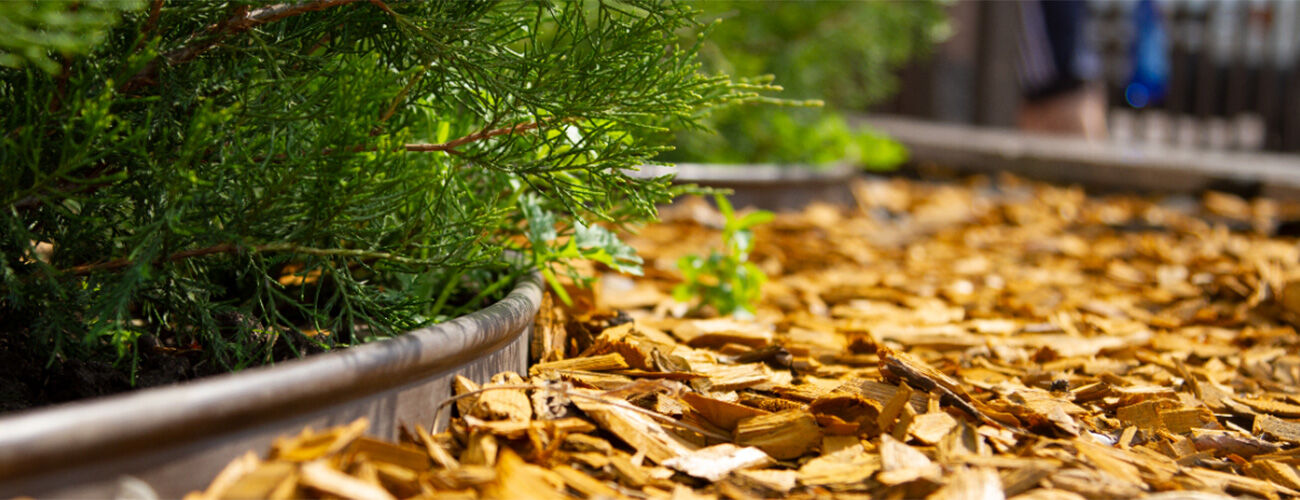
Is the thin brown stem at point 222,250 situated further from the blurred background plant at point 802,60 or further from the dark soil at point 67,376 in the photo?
the blurred background plant at point 802,60

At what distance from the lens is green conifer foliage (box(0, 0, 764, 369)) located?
1.53 meters

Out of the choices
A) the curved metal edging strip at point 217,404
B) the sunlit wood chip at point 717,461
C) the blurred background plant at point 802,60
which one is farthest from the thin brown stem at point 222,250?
the blurred background plant at point 802,60

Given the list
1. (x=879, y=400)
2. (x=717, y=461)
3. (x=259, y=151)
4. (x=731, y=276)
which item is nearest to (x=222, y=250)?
(x=259, y=151)

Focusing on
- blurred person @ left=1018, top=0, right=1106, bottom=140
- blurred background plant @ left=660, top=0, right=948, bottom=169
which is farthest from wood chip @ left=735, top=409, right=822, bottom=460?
blurred person @ left=1018, top=0, right=1106, bottom=140

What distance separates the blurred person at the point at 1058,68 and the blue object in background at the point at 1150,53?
0.89 meters

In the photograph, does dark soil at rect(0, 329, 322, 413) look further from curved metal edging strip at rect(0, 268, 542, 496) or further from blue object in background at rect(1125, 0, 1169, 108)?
blue object in background at rect(1125, 0, 1169, 108)

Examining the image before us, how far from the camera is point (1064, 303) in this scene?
3258mm

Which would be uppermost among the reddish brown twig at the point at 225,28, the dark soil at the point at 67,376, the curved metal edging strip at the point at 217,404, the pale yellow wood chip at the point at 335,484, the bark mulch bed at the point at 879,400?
the reddish brown twig at the point at 225,28

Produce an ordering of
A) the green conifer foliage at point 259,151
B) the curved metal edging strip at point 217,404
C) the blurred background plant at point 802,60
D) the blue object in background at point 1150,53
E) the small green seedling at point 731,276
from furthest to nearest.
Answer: the blue object in background at point 1150,53 < the blurred background plant at point 802,60 < the small green seedling at point 731,276 < the green conifer foliage at point 259,151 < the curved metal edging strip at point 217,404

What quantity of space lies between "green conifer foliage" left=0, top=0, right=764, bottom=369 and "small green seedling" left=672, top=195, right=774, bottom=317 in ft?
2.55

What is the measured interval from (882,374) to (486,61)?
95cm

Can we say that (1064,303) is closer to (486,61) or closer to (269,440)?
(486,61)

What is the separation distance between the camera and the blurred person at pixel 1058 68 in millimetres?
9016

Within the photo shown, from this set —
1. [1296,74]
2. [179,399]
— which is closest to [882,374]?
[179,399]
